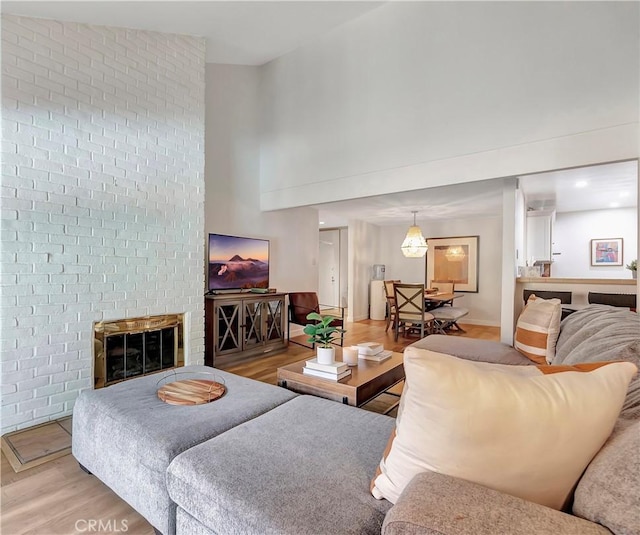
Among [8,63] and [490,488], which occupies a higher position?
[8,63]

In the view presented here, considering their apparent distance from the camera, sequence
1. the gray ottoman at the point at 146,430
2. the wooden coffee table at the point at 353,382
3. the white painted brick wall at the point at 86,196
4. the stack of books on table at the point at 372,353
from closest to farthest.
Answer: the gray ottoman at the point at 146,430, the wooden coffee table at the point at 353,382, the white painted brick wall at the point at 86,196, the stack of books on table at the point at 372,353

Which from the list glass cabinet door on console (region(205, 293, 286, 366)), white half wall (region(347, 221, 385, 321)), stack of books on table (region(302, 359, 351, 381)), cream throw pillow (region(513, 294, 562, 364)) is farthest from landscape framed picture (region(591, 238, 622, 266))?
stack of books on table (region(302, 359, 351, 381))

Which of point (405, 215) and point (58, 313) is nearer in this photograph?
point (58, 313)

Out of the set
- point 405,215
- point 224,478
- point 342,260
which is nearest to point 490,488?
point 224,478

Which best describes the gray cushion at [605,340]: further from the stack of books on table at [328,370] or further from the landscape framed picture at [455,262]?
the landscape framed picture at [455,262]

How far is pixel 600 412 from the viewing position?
0.79 m

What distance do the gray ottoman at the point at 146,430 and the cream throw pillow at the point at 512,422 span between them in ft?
3.34

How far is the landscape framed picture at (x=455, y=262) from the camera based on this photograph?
721 cm

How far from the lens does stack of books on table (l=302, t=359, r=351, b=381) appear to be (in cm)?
221

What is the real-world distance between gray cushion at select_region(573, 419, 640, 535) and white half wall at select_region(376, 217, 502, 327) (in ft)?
22.2

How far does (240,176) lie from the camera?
479 cm

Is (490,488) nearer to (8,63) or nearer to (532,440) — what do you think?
(532,440)

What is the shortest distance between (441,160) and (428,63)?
102 centimetres

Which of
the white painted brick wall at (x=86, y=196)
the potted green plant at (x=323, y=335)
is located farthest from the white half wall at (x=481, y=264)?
the potted green plant at (x=323, y=335)
